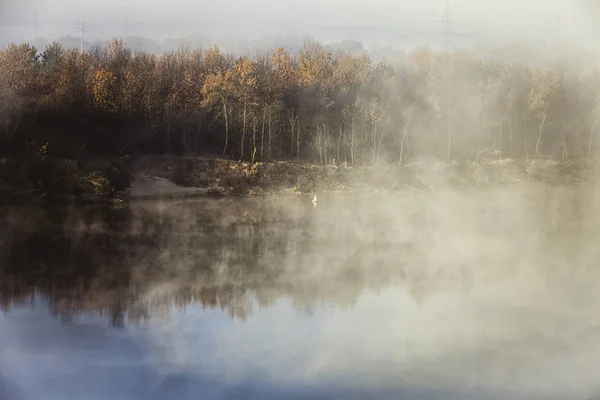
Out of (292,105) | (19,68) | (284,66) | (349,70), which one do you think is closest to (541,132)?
(349,70)

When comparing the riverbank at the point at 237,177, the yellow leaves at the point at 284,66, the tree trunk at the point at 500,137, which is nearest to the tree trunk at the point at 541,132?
the riverbank at the point at 237,177

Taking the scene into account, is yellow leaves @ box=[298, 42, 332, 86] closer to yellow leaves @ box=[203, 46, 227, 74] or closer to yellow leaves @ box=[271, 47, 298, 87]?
yellow leaves @ box=[271, 47, 298, 87]

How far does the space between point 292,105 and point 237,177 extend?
1.28 metres

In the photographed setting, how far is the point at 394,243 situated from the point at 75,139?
4.27 m

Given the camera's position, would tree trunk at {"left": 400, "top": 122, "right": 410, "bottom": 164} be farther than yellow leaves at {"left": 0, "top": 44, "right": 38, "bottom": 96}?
Yes

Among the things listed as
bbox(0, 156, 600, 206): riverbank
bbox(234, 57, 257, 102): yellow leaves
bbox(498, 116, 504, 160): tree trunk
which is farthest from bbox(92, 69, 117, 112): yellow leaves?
bbox(498, 116, 504, 160): tree trunk

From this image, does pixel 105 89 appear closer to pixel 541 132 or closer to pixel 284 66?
pixel 284 66

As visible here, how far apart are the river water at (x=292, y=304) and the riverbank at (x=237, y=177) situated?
401mm

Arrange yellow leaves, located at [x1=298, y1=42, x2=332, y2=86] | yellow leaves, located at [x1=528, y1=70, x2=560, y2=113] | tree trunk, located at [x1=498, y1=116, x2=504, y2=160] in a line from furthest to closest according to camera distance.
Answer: tree trunk, located at [x1=498, y1=116, x2=504, y2=160]
yellow leaves, located at [x1=528, y1=70, x2=560, y2=113]
yellow leaves, located at [x1=298, y1=42, x2=332, y2=86]

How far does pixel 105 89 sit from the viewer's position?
853cm

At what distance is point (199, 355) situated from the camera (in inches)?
162

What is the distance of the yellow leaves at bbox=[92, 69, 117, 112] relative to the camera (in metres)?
8.52

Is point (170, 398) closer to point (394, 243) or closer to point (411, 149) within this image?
point (394, 243)

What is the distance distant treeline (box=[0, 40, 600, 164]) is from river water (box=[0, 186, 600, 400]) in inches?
41.3
